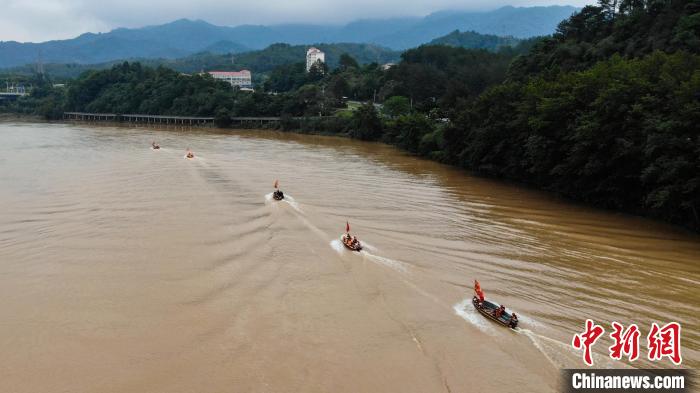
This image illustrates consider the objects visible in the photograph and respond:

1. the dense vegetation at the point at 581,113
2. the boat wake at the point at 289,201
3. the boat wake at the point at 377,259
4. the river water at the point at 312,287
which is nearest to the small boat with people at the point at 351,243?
the boat wake at the point at 377,259

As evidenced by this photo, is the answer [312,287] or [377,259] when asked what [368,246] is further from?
[312,287]

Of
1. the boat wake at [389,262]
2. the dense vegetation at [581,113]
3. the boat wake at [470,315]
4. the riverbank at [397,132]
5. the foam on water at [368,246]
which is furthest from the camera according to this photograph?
the riverbank at [397,132]

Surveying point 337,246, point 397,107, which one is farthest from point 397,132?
point 337,246

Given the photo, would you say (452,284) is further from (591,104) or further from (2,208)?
(2,208)

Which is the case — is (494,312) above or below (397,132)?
below

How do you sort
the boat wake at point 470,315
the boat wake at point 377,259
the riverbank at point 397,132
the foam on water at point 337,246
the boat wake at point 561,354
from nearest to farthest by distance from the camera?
the boat wake at point 561,354
the boat wake at point 470,315
the boat wake at point 377,259
the foam on water at point 337,246
the riverbank at point 397,132

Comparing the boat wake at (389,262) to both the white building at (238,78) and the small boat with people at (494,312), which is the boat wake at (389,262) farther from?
the white building at (238,78)
